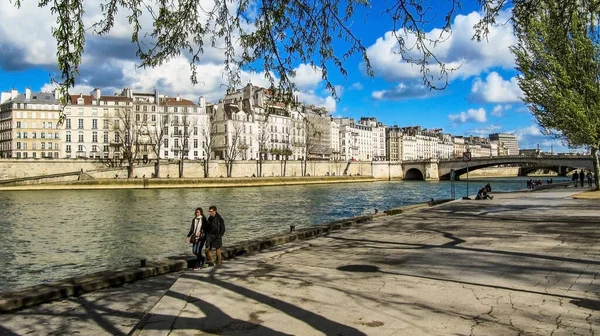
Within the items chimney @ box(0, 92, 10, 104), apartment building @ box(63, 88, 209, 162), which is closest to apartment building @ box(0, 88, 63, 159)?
apartment building @ box(63, 88, 209, 162)

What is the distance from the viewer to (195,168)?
95.6 metres

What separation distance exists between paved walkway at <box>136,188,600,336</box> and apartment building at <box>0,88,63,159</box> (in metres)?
105

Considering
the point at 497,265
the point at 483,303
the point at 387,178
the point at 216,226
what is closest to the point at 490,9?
the point at 483,303

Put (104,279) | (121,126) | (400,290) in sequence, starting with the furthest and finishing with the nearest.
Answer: (121,126)
(104,279)
(400,290)

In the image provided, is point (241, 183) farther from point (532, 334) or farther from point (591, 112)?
point (532, 334)

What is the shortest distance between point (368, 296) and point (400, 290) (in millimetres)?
693

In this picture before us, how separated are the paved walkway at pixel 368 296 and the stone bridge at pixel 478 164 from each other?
66928 mm

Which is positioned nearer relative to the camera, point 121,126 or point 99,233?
point 99,233

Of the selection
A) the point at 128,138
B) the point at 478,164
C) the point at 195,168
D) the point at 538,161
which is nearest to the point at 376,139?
the point at 478,164

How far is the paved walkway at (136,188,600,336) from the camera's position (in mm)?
6383

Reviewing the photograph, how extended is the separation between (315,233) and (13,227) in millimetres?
19522

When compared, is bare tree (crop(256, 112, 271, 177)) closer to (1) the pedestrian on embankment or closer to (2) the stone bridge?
(2) the stone bridge

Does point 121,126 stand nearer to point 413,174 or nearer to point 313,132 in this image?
point 413,174

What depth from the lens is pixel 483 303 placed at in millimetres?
7277
